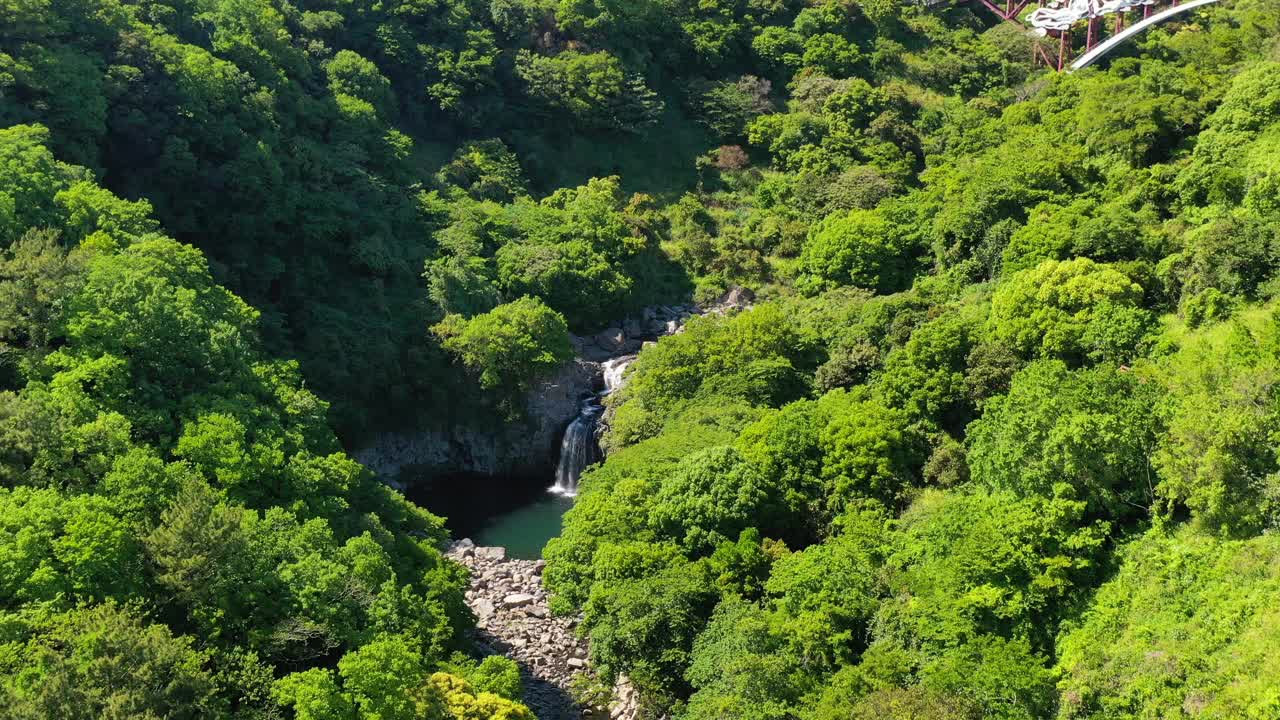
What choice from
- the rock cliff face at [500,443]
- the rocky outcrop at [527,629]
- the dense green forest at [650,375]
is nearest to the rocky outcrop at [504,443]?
the rock cliff face at [500,443]

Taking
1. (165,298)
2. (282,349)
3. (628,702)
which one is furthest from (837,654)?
(282,349)

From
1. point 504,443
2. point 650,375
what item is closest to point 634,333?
point 504,443

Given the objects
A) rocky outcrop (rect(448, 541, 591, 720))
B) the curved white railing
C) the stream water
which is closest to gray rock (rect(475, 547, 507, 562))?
rocky outcrop (rect(448, 541, 591, 720))

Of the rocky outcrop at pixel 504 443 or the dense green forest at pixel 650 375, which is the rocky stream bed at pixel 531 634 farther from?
the rocky outcrop at pixel 504 443

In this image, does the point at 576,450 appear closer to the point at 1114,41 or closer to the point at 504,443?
the point at 504,443

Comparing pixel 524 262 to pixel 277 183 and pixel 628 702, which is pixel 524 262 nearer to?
pixel 277 183
